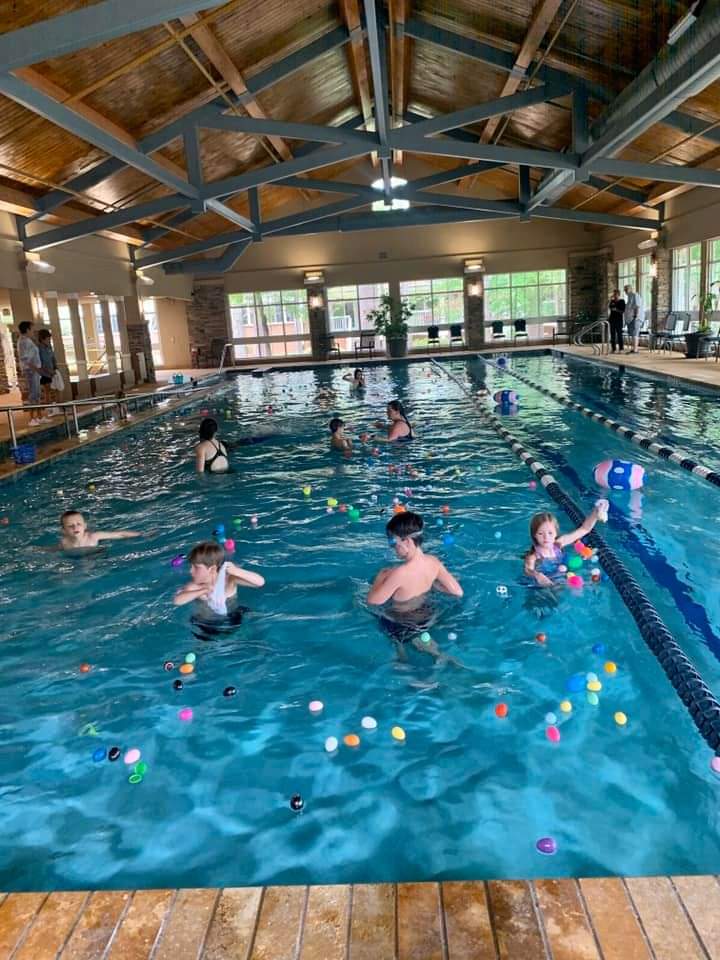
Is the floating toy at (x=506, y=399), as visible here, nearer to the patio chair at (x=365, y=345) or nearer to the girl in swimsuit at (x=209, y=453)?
the girl in swimsuit at (x=209, y=453)

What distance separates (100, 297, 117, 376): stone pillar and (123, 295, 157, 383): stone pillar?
99 centimetres

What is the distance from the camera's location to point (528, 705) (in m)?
3.24

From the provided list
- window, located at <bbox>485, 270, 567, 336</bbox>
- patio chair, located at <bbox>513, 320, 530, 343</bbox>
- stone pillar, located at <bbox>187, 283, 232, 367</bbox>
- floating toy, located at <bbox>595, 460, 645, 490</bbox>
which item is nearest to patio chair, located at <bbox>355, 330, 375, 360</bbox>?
window, located at <bbox>485, 270, 567, 336</bbox>

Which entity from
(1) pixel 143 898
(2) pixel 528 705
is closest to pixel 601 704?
(2) pixel 528 705

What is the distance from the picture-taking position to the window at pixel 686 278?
17125mm

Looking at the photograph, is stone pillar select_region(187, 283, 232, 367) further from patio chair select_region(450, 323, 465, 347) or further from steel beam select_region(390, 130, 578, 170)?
steel beam select_region(390, 130, 578, 170)

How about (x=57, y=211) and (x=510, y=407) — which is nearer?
(x=510, y=407)

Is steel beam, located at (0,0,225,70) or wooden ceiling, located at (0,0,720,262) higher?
wooden ceiling, located at (0,0,720,262)

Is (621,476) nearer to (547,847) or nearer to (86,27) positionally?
(547,847)

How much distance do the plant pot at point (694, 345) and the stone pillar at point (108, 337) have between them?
12.9 m

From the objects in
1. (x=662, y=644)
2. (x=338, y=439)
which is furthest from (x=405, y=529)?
(x=338, y=439)

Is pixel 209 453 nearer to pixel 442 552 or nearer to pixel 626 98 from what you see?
pixel 442 552

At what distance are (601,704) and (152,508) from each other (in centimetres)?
475

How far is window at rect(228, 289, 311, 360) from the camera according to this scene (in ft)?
79.9
